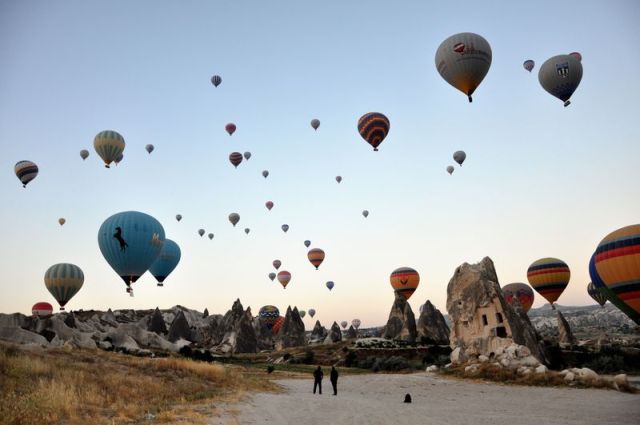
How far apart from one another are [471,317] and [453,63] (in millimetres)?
18631

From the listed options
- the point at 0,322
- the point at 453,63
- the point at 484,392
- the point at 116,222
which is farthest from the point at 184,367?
the point at 453,63

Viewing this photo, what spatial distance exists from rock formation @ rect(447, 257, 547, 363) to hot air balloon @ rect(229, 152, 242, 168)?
31.0 m

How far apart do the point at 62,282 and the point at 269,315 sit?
46.1 metres

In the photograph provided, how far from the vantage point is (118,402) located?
12.3m

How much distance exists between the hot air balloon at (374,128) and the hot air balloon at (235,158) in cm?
1842

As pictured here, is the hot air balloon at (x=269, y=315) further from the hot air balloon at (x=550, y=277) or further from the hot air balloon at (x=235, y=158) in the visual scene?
the hot air balloon at (x=550, y=277)

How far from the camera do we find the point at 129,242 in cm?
2780

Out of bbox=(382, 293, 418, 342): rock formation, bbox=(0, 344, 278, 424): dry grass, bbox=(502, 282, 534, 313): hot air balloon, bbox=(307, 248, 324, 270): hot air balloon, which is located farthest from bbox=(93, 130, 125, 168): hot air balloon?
bbox=(502, 282, 534, 313): hot air balloon

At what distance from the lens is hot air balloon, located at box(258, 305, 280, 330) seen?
8494 cm

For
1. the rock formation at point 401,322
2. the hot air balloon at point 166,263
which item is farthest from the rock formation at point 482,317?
the rock formation at point 401,322

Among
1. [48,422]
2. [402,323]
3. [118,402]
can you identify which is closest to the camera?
[48,422]

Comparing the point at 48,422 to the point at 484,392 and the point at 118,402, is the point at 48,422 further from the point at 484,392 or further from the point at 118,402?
the point at 484,392

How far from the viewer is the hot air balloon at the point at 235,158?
5385cm

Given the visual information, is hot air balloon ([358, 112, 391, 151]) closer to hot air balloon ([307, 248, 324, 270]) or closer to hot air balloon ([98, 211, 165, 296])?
hot air balloon ([98, 211, 165, 296])
